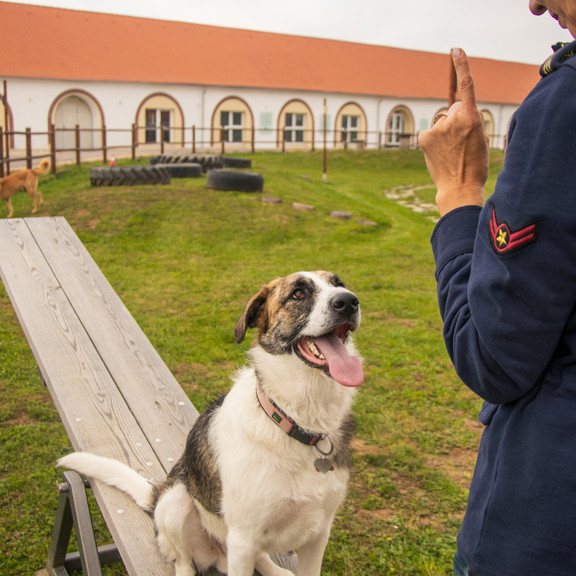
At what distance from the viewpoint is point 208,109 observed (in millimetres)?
29203

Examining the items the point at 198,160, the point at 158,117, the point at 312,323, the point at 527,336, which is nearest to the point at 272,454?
the point at 312,323

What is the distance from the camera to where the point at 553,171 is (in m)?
0.97

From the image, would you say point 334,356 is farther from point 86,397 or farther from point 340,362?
point 86,397

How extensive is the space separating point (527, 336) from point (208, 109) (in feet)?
97.6

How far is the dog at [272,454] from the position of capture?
2.34 meters

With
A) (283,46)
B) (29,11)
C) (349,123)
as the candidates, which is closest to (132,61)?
(29,11)

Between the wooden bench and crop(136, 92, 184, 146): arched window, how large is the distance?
23988 mm

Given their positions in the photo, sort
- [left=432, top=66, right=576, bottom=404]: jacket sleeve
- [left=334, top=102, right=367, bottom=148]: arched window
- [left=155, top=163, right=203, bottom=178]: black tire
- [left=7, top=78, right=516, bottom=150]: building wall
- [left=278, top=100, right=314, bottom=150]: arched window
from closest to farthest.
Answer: [left=432, top=66, right=576, bottom=404]: jacket sleeve, [left=155, top=163, right=203, bottom=178]: black tire, [left=7, top=78, right=516, bottom=150]: building wall, [left=278, top=100, right=314, bottom=150]: arched window, [left=334, top=102, right=367, bottom=148]: arched window

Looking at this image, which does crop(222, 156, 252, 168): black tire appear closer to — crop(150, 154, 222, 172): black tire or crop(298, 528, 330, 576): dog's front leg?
crop(150, 154, 222, 172): black tire

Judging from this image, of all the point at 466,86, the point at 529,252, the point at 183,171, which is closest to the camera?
the point at 529,252

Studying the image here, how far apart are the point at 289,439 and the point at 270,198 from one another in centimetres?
1113

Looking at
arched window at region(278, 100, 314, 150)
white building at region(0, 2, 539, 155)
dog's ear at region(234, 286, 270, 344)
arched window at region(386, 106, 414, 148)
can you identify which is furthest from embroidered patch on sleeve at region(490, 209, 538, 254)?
arched window at region(386, 106, 414, 148)

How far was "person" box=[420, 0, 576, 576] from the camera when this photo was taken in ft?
3.22

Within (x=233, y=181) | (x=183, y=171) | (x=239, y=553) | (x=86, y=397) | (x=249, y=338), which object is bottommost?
(x=249, y=338)
